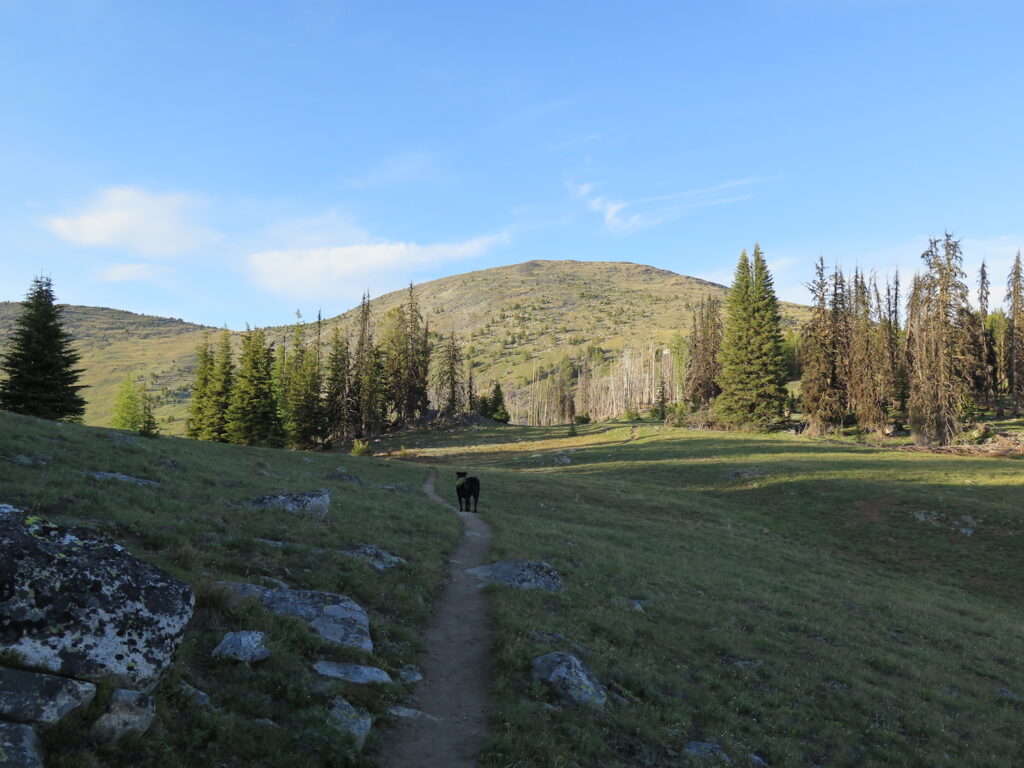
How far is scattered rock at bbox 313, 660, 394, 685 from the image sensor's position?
8.05m

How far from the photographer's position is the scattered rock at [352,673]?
8.05m

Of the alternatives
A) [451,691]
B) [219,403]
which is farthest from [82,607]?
[219,403]

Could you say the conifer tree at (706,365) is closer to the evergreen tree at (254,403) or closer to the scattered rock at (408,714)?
the evergreen tree at (254,403)

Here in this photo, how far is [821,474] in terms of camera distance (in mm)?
44156

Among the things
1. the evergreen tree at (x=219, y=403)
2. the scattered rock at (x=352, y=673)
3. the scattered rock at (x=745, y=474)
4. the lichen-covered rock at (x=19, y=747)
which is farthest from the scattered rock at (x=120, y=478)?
the evergreen tree at (x=219, y=403)

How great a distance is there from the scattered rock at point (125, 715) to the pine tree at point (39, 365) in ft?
167

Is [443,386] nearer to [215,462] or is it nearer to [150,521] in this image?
[215,462]

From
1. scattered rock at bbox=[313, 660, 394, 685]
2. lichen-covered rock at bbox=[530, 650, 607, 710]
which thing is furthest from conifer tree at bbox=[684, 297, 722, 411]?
scattered rock at bbox=[313, 660, 394, 685]

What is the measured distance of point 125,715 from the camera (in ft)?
17.4

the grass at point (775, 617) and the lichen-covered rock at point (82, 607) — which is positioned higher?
the lichen-covered rock at point (82, 607)

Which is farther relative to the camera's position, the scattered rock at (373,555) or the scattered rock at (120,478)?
the scattered rock at (120,478)

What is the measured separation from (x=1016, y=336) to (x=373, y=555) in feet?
308

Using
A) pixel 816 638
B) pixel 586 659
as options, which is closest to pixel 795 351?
pixel 816 638

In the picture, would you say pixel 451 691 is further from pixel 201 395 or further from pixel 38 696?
pixel 201 395
